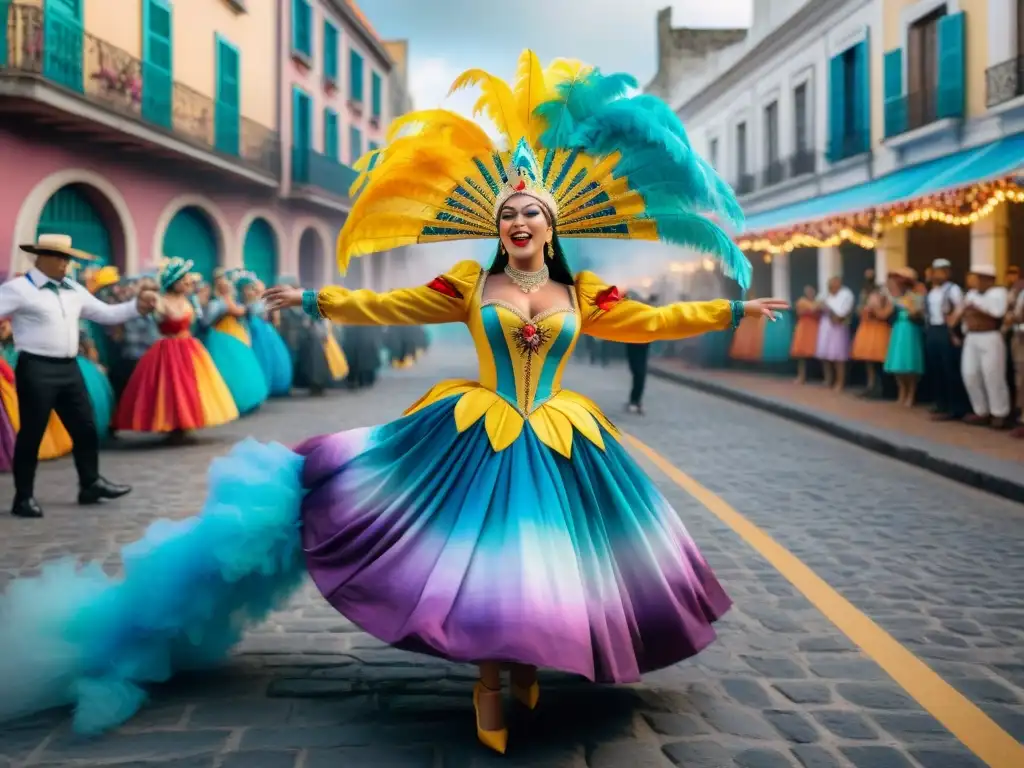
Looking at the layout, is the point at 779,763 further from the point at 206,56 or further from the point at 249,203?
the point at 249,203

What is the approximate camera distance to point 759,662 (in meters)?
3.93

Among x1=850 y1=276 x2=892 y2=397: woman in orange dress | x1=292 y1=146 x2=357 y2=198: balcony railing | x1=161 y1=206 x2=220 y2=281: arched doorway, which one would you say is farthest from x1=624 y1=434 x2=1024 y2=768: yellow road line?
x1=292 y1=146 x2=357 y2=198: balcony railing

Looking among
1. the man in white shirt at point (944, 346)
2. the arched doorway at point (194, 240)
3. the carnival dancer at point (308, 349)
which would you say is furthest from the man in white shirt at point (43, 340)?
the arched doorway at point (194, 240)

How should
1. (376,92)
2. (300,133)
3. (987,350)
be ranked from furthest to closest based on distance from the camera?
(376,92) < (300,133) < (987,350)

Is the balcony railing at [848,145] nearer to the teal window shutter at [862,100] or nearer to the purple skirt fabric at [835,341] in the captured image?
the teal window shutter at [862,100]

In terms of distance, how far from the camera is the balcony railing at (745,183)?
92.9ft

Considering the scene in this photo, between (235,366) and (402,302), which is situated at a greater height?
(402,302)

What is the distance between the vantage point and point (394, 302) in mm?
3729

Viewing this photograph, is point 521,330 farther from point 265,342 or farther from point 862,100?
point 862,100

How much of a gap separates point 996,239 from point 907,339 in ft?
13.9

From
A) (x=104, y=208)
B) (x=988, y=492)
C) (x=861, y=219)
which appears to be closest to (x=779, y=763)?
(x=988, y=492)

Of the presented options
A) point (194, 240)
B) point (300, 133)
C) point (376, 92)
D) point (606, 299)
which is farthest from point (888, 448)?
point (376, 92)

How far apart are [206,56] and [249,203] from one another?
12.4ft

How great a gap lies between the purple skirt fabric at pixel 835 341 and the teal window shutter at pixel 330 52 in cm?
1888
